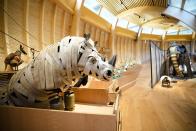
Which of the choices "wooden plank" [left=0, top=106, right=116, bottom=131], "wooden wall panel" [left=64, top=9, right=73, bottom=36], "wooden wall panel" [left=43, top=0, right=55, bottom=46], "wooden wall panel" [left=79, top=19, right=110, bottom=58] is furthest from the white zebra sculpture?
"wooden wall panel" [left=79, top=19, right=110, bottom=58]

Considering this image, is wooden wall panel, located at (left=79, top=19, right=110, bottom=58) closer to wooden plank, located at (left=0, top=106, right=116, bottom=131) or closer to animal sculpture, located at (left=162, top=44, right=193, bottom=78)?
animal sculpture, located at (left=162, top=44, right=193, bottom=78)

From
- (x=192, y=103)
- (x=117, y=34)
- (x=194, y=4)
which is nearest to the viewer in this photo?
(x=192, y=103)

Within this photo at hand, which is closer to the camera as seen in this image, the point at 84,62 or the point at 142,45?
the point at 84,62

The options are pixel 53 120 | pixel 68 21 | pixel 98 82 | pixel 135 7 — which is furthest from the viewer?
pixel 135 7

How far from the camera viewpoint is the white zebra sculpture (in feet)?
4.38

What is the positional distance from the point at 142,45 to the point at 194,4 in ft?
27.5

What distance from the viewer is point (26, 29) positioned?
3.81 meters

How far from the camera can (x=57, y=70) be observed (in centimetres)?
135

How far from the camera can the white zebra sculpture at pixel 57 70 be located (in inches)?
52.5

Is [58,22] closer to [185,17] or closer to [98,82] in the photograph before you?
[98,82]

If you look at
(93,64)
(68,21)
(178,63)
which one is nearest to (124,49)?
(178,63)

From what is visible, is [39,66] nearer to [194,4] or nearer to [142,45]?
[194,4]

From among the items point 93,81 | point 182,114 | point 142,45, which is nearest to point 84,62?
point 93,81

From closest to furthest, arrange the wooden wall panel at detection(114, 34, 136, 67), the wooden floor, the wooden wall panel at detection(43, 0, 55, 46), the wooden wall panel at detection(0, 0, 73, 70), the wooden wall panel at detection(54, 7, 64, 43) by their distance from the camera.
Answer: the wooden floor, the wooden wall panel at detection(0, 0, 73, 70), the wooden wall panel at detection(43, 0, 55, 46), the wooden wall panel at detection(54, 7, 64, 43), the wooden wall panel at detection(114, 34, 136, 67)
